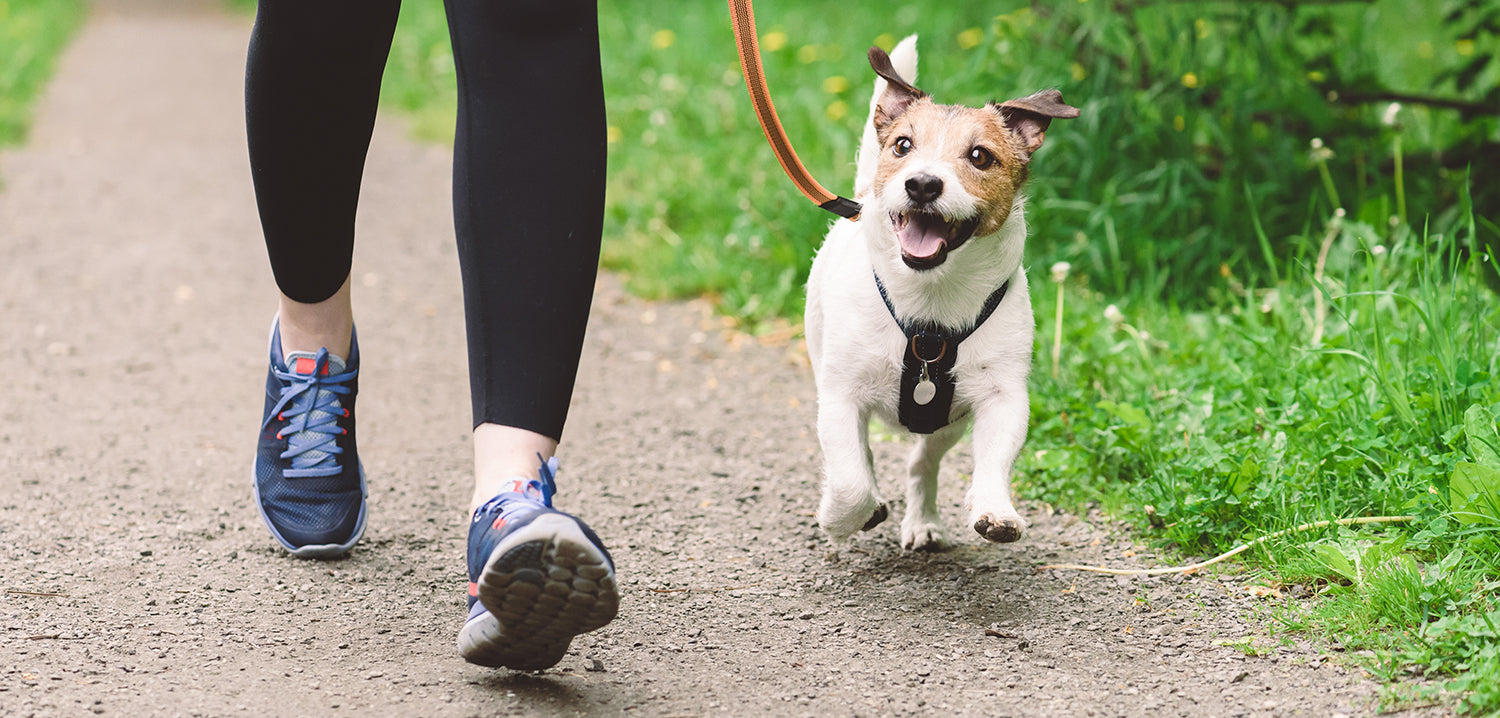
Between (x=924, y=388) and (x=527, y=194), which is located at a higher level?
(x=527, y=194)

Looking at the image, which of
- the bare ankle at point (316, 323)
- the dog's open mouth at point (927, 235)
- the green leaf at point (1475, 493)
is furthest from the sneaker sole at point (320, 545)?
the green leaf at point (1475, 493)

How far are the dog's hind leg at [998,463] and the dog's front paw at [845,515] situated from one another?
0.20 metres

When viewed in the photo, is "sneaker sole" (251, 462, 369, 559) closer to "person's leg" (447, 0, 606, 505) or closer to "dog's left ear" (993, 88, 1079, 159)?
"person's leg" (447, 0, 606, 505)

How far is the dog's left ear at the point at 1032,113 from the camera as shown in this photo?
2521mm

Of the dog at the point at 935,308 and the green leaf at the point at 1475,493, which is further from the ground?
the dog at the point at 935,308

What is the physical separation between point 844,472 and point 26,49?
29.6 feet

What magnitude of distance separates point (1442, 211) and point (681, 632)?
3.14m

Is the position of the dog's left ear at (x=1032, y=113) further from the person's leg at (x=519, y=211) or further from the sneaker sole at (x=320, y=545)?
the sneaker sole at (x=320, y=545)

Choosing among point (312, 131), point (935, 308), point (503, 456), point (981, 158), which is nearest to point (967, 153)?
point (981, 158)

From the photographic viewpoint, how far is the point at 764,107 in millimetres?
2615

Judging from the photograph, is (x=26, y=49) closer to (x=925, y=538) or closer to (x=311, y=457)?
(x=311, y=457)

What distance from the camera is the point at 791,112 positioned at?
623cm

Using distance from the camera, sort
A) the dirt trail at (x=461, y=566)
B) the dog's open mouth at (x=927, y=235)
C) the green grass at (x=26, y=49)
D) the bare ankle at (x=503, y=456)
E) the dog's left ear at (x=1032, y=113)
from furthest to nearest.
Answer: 1. the green grass at (x=26, y=49)
2. the dog's left ear at (x=1032, y=113)
3. the dog's open mouth at (x=927, y=235)
4. the dirt trail at (x=461, y=566)
5. the bare ankle at (x=503, y=456)

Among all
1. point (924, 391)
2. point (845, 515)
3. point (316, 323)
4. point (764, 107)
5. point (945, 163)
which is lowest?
point (845, 515)
